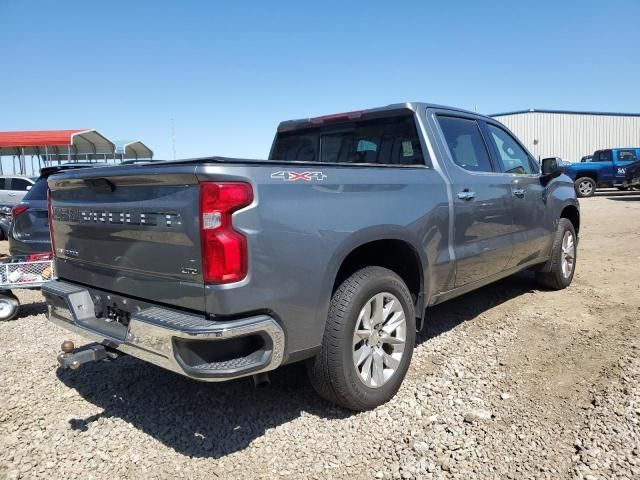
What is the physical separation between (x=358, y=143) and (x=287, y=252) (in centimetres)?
203

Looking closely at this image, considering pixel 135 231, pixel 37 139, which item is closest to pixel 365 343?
pixel 135 231

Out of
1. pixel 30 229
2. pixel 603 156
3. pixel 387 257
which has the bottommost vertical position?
pixel 387 257

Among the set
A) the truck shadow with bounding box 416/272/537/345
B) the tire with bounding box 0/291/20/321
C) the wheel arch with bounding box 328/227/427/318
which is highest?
the wheel arch with bounding box 328/227/427/318

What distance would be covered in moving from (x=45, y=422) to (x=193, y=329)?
1.58 m

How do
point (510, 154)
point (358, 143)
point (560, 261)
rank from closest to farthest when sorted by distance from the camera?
point (358, 143)
point (510, 154)
point (560, 261)

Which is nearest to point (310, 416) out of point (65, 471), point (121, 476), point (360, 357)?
point (360, 357)

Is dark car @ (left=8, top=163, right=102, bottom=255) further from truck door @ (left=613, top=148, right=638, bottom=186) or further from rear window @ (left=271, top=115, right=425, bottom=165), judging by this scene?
truck door @ (left=613, top=148, right=638, bottom=186)

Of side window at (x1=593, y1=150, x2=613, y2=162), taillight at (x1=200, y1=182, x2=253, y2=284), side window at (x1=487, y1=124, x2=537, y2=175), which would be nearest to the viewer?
taillight at (x1=200, y1=182, x2=253, y2=284)

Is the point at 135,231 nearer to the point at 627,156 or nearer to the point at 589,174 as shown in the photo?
the point at 589,174

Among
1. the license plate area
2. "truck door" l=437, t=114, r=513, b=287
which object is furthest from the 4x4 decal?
"truck door" l=437, t=114, r=513, b=287

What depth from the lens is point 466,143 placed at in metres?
4.28

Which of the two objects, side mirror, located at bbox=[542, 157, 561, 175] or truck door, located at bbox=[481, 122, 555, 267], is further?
side mirror, located at bbox=[542, 157, 561, 175]

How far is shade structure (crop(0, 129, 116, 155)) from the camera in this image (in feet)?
73.6

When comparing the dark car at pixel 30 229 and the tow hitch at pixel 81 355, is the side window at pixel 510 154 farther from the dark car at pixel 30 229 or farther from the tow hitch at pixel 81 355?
the dark car at pixel 30 229
